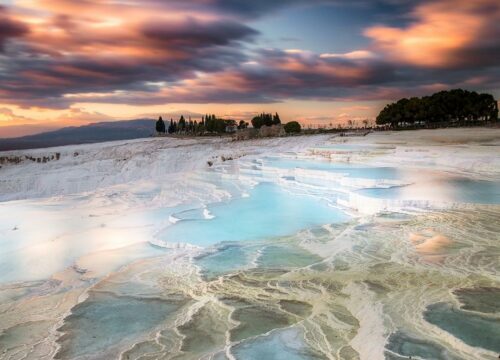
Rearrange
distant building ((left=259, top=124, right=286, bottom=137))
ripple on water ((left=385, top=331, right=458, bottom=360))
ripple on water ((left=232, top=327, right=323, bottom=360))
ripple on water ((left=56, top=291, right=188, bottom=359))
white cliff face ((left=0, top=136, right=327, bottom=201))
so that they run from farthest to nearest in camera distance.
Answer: distant building ((left=259, top=124, right=286, bottom=137)) < white cliff face ((left=0, top=136, right=327, bottom=201)) < ripple on water ((left=56, top=291, right=188, bottom=359)) < ripple on water ((left=232, top=327, right=323, bottom=360)) < ripple on water ((left=385, top=331, right=458, bottom=360))

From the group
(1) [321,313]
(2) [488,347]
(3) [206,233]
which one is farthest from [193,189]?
(2) [488,347]

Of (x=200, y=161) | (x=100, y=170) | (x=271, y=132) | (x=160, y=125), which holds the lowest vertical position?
(x=100, y=170)

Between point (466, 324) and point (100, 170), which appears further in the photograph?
point (100, 170)

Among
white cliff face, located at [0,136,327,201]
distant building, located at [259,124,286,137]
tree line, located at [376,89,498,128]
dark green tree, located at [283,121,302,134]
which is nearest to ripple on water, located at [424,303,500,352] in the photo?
white cliff face, located at [0,136,327,201]

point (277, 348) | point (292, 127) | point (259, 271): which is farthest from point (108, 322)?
point (292, 127)

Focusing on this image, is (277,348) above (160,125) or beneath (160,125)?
beneath

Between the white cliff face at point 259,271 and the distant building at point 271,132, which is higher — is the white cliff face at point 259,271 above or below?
below

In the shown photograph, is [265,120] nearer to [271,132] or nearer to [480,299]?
[271,132]

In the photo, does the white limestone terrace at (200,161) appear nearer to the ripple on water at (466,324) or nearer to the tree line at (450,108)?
the ripple on water at (466,324)

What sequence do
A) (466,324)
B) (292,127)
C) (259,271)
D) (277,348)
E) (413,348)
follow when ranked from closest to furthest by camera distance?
(413,348) < (277,348) < (466,324) < (259,271) < (292,127)

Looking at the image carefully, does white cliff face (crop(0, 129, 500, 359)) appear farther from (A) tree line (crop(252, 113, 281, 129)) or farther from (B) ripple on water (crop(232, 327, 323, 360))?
(A) tree line (crop(252, 113, 281, 129))

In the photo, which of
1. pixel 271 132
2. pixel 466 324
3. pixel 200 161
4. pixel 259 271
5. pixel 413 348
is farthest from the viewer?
pixel 271 132

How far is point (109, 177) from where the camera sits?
3052cm

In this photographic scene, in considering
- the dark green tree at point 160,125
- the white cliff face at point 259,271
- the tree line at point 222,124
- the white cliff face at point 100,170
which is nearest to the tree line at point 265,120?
the tree line at point 222,124
